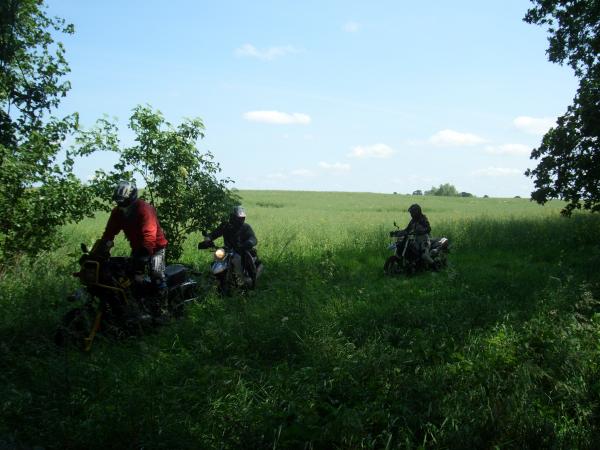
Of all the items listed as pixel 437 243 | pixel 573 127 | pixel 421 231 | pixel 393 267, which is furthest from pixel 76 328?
pixel 573 127

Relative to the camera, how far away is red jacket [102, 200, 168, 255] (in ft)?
19.9

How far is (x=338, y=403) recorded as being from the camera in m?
4.14

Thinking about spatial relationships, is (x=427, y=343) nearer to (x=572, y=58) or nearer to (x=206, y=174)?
(x=206, y=174)

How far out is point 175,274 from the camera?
689cm

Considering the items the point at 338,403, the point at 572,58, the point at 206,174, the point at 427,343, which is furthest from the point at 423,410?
the point at 572,58

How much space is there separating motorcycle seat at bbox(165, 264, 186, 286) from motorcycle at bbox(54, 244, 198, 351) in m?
0.48

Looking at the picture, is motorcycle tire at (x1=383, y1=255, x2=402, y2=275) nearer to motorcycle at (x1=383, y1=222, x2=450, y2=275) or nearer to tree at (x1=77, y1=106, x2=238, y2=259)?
motorcycle at (x1=383, y1=222, x2=450, y2=275)

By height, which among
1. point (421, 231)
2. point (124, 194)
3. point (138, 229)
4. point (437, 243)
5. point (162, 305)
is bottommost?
point (162, 305)

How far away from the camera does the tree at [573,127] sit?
1384 cm

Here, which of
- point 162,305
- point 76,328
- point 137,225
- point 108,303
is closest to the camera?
point 76,328

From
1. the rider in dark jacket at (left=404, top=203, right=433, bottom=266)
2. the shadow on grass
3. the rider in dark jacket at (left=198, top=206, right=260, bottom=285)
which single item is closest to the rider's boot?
the shadow on grass

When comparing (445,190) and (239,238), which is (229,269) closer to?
(239,238)

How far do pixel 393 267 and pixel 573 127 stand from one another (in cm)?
801

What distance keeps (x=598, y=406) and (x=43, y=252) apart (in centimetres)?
945
